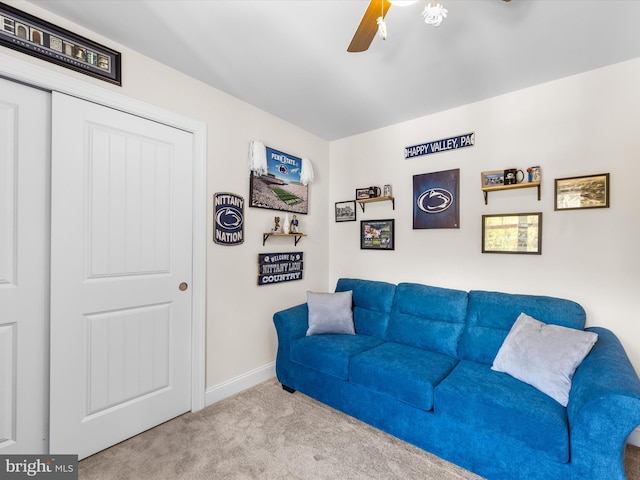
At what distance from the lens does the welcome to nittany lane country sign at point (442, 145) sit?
2.61 meters

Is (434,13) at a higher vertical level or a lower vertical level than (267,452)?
higher

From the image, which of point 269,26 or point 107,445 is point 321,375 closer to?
point 107,445

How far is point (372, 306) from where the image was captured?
2.79 metres

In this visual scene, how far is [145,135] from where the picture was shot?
6.58 feet

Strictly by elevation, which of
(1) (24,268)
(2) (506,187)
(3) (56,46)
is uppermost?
(3) (56,46)

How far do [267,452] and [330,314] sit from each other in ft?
3.77

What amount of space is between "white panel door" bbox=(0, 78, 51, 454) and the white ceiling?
2.11 feet

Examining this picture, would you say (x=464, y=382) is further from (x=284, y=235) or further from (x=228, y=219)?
(x=228, y=219)

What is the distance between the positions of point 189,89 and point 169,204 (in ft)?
2.98

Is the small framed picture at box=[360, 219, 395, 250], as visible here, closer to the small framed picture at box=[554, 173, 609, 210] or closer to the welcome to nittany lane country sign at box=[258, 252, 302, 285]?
→ the welcome to nittany lane country sign at box=[258, 252, 302, 285]

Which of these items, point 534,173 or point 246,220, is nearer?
point 534,173

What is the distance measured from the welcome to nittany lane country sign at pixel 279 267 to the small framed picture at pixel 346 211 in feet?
2.29

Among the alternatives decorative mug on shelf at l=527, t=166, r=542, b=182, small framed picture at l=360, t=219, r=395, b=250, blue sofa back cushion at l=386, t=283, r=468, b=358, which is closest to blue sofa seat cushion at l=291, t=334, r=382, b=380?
blue sofa back cushion at l=386, t=283, r=468, b=358

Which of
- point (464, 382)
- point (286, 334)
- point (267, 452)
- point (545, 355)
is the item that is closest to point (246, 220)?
point (286, 334)
